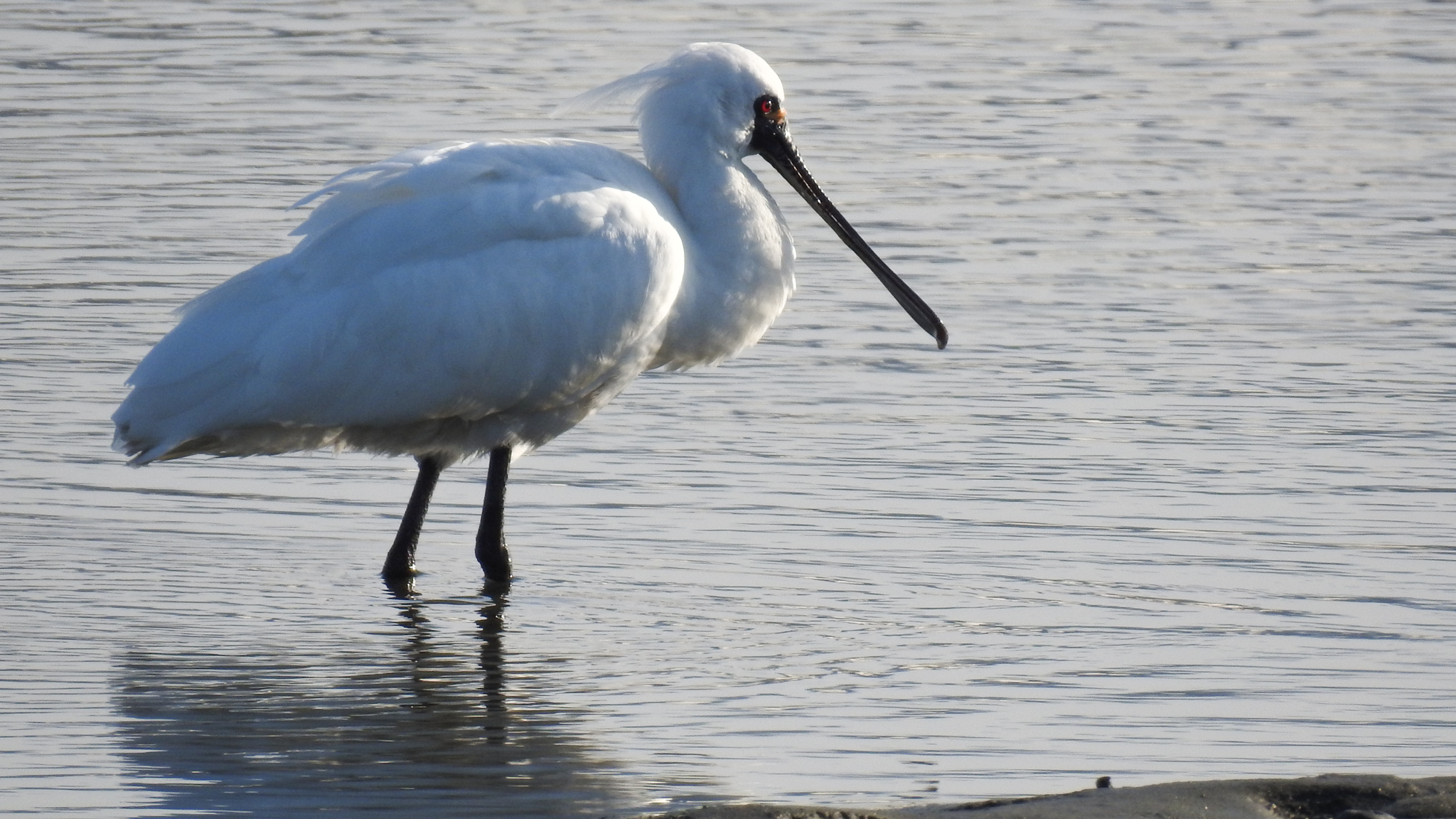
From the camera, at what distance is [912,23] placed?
2252 centimetres

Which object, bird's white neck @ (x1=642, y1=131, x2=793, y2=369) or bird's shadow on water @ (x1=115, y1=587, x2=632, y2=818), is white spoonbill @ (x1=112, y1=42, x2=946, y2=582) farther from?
bird's shadow on water @ (x1=115, y1=587, x2=632, y2=818)

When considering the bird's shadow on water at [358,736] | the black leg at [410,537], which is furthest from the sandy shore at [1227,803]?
the black leg at [410,537]

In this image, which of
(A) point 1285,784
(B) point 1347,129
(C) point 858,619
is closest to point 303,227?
(C) point 858,619

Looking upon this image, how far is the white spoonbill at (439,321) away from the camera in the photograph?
26.0ft

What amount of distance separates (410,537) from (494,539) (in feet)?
0.90

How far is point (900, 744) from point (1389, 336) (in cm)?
557

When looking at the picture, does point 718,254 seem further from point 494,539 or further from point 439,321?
point 494,539

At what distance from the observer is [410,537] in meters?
8.34

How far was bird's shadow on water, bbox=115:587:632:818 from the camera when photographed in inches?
239

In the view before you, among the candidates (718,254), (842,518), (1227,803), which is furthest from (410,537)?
(1227,803)

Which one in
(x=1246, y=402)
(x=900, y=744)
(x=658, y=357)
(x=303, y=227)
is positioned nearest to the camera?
(x=900, y=744)

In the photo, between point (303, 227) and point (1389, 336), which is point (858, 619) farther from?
point (1389, 336)

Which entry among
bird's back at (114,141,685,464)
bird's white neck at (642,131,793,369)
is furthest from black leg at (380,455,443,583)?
bird's white neck at (642,131,793,369)

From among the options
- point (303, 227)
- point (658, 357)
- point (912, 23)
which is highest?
point (303, 227)
